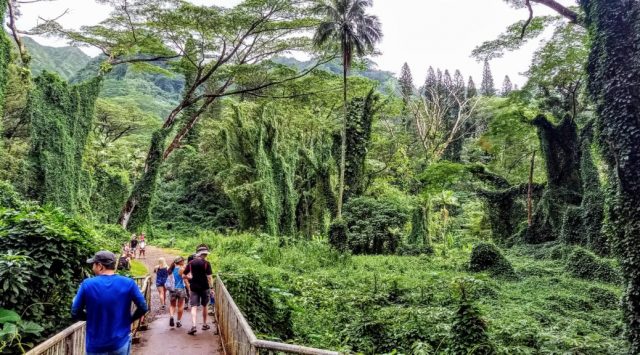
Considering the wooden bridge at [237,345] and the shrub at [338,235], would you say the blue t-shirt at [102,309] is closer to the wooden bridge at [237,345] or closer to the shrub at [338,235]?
the wooden bridge at [237,345]

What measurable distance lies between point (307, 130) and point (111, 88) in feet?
115

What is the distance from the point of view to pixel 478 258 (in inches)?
733

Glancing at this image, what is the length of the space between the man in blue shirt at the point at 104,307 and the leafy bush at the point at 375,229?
71.9 ft

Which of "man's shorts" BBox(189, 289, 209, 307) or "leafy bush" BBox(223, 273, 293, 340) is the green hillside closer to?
"man's shorts" BBox(189, 289, 209, 307)

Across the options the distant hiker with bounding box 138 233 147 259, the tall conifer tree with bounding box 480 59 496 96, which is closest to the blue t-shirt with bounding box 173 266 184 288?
the distant hiker with bounding box 138 233 147 259

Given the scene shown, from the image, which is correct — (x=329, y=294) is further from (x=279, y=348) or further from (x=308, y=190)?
(x=308, y=190)

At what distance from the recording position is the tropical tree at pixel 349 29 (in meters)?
22.4

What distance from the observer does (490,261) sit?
18141 mm

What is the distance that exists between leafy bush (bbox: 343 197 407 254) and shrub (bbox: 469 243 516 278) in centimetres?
739

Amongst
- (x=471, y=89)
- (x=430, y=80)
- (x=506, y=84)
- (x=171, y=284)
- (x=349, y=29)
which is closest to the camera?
(x=171, y=284)

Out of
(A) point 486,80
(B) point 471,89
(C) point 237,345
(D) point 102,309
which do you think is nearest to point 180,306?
(C) point 237,345

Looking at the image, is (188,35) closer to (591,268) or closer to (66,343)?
(66,343)

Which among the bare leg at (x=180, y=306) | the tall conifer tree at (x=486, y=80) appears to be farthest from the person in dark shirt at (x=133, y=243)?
the tall conifer tree at (x=486, y=80)

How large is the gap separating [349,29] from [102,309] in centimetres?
2184
